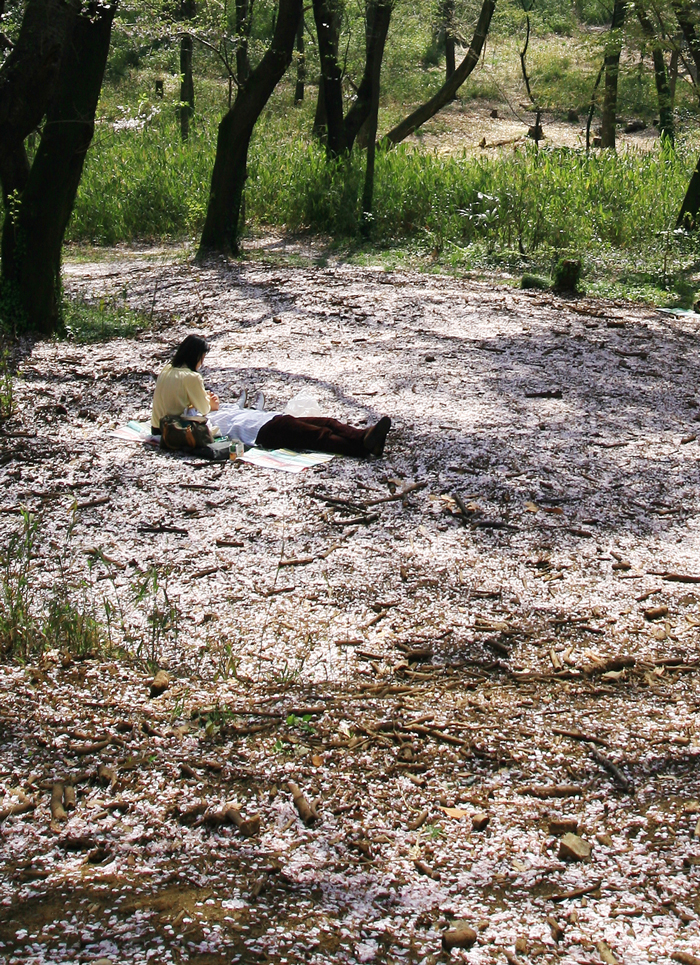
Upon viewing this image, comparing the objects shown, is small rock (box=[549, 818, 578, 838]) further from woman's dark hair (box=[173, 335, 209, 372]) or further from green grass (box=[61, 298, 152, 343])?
green grass (box=[61, 298, 152, 343])

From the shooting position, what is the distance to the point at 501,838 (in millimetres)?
2840

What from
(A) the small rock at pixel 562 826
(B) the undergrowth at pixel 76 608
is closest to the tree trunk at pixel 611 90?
(B) the undergrowth at pixel 76 608

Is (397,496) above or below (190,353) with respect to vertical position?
below

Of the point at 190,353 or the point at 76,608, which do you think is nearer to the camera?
the point at 76,608

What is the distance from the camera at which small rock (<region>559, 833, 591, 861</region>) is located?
8.98ft

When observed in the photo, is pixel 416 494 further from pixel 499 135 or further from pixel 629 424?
pixel 499 135

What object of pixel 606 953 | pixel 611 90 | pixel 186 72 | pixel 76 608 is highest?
pixel 186 72

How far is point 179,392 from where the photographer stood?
6.07m

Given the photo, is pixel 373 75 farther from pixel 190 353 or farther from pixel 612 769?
pixel 612 769

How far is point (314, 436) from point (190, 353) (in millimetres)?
975

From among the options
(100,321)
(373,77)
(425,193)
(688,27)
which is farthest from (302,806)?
(373,77)

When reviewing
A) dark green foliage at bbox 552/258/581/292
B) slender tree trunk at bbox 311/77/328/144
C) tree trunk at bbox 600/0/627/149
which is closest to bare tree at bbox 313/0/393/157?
slender tree trunk at bbox 311/77/328/144

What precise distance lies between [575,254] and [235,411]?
21.5 ft

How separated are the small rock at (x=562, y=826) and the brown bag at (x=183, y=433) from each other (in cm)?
377
